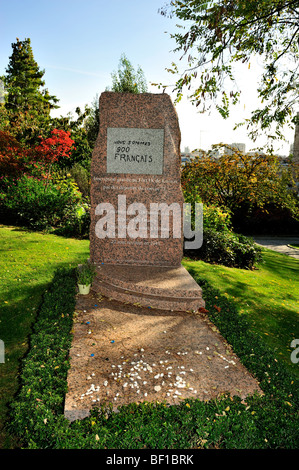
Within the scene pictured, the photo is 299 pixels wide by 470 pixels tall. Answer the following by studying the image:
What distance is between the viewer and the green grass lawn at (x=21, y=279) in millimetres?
3792

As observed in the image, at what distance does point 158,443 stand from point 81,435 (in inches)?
23.4

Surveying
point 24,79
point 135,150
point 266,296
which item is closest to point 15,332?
point 135,150

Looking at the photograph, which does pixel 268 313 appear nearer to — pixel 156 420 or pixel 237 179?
pixel 156 420

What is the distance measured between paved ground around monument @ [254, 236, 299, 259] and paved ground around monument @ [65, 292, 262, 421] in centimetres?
A: 1199

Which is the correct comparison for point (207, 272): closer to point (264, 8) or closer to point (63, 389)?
point (63, 389)

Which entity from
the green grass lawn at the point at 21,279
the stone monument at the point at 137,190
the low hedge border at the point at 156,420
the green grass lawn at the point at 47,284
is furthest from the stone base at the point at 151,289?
the low hedge border at the point at 156,420

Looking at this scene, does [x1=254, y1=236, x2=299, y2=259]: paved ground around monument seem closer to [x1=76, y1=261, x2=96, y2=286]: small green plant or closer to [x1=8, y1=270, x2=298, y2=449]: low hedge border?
[x1=76, y1=261, x2=96, y2=286]: small green plant

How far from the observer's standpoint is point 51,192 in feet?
38.6

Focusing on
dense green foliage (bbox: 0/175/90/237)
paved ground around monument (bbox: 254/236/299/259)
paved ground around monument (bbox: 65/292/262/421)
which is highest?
dense green foliage (bbox: 0/175/90/237)

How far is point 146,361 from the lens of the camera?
3.60 meters

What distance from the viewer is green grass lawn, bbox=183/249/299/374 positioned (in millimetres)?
5094

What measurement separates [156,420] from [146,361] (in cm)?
106

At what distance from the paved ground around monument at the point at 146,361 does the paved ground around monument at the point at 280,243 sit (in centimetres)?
1199

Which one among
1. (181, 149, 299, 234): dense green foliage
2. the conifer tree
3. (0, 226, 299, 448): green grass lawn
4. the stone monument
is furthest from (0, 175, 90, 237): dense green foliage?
the conifer tree
